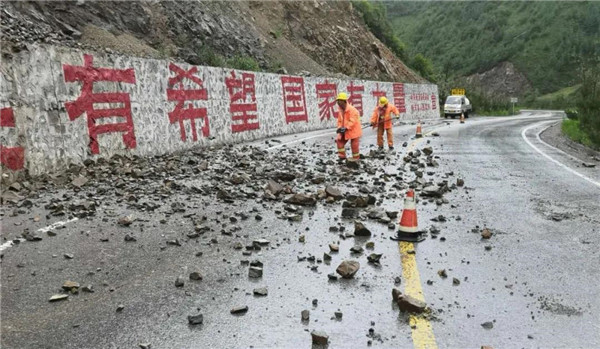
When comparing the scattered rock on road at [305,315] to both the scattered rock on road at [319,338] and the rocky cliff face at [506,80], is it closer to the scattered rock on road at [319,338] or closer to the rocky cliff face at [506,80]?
the scattered rock on road at [319,338]

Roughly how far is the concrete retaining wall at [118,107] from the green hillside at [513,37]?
86.4 m

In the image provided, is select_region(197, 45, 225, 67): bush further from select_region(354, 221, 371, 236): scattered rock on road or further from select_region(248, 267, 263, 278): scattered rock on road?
select_region(248, 267, 263, 278): scattered rock on road

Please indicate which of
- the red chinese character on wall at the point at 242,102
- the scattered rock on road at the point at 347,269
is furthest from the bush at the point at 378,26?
the scattered rock on road at the point at 347,269

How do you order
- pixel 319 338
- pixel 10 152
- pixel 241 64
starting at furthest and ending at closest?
pixel 241 64 → pixel 10 152 → pixel 319 338

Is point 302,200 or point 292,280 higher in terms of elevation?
A: point 302,200

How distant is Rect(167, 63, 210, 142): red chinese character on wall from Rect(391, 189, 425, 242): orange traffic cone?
923 centimetres

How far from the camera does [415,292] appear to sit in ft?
14.7

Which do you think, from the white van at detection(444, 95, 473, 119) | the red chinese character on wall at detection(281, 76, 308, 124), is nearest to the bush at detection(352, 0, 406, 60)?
the white van at detection(444, 95, 473, 119)

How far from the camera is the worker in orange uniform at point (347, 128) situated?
12.4 metres

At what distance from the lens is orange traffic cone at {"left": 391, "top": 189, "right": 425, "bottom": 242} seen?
6.07 m

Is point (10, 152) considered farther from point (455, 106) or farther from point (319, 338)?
point (455, 106)

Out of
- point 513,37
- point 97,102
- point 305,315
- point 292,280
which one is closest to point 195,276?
point 292,280

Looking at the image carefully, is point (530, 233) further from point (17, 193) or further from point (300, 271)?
point (17, 193)

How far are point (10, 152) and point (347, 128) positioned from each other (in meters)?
6.92
